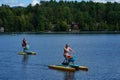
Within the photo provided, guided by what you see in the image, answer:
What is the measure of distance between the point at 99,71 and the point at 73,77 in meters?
5.35

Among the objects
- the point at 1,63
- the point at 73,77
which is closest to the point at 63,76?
the point at 73,77

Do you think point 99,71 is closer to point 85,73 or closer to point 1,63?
point 85,73

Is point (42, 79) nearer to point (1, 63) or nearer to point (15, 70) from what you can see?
point (15, 70)

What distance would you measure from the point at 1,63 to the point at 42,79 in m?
15.4

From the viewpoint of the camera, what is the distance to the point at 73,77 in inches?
1727

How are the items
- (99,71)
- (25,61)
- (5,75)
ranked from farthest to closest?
(25,61), (99,71), (5,75)

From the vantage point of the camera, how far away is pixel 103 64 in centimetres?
5612

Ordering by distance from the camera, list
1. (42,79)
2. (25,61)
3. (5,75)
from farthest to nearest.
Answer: (25,61) < (5,75) < (42,79)

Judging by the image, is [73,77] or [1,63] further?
[1,63]

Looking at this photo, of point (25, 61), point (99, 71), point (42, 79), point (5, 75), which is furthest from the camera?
point (25, 61)

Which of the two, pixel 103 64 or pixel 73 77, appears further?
pixel 103 64

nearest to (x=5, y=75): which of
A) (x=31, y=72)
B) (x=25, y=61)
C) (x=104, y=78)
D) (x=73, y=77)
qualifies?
(x=31, y=72)

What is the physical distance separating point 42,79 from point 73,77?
3.39 m

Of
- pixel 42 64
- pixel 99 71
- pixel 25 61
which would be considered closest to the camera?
pixel 99 71
